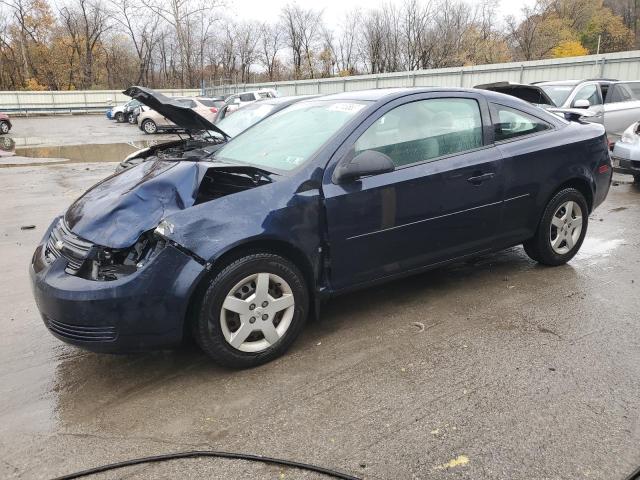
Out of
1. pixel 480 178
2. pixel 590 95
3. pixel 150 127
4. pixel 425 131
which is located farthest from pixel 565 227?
pixel 150 127

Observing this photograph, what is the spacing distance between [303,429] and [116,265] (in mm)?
1369

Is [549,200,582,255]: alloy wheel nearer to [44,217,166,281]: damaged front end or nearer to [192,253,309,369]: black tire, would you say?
[192,253,309,369]: black tire

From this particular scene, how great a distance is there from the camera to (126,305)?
2834 mm

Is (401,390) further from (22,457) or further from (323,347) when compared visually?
(22,457)

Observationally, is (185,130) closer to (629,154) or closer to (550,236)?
(550,236)

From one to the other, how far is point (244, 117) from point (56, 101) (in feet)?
142

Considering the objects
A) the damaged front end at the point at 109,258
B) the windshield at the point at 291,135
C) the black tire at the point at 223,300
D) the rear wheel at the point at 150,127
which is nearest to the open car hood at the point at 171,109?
the windshield at the point at 291,135

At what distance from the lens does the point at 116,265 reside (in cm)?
294

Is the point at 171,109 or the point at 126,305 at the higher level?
the point at 171,109

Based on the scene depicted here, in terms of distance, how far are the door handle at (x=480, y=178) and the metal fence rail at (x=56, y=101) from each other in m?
45.4

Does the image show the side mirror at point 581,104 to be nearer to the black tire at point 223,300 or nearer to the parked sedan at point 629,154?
the parked sedan at point 629,154

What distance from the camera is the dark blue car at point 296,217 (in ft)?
9.54

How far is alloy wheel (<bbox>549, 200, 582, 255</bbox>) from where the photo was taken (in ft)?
15.4

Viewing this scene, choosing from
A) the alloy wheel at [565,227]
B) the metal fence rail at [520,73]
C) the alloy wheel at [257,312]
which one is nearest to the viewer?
the alloy wheel at [257,312]
